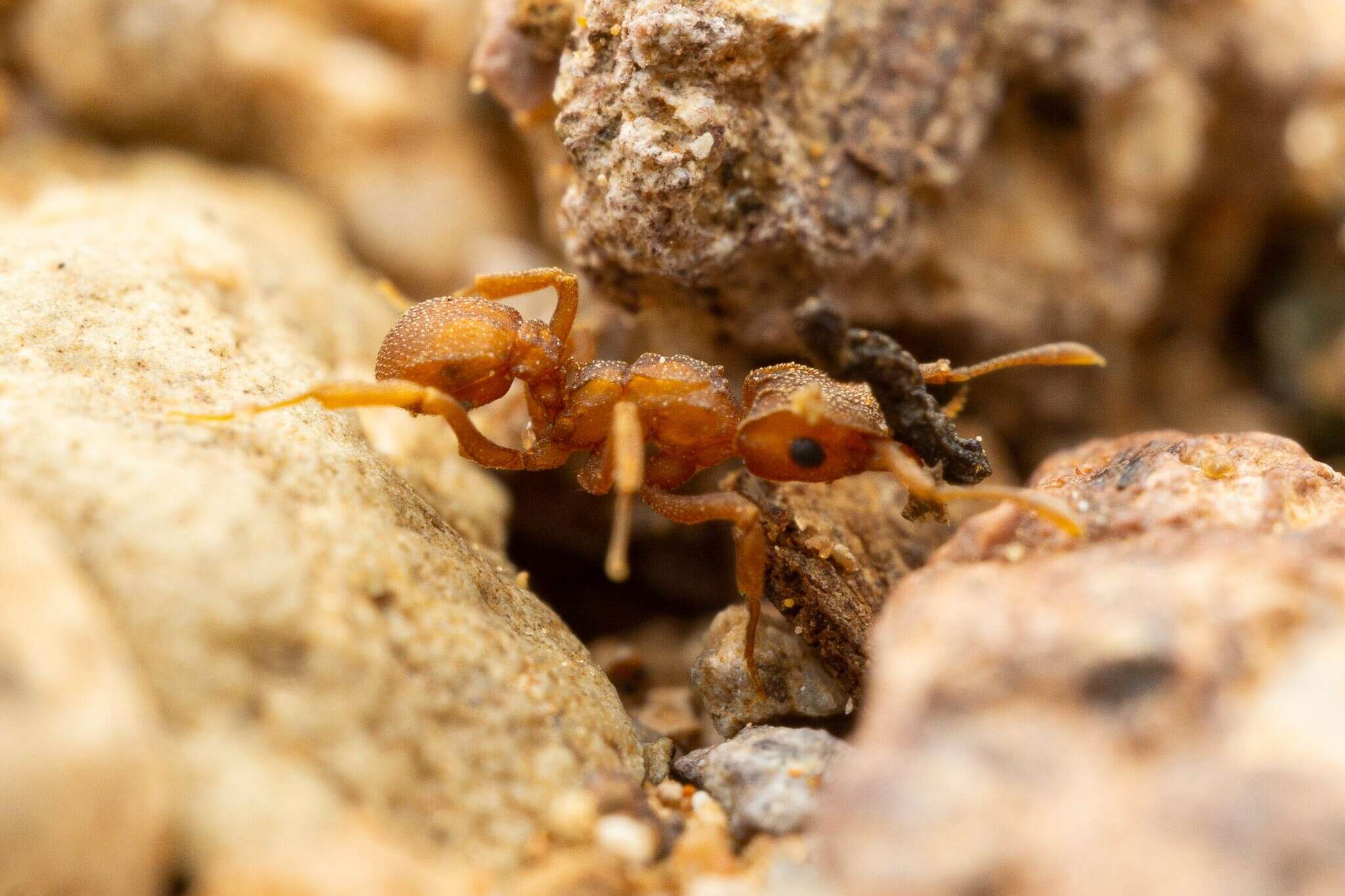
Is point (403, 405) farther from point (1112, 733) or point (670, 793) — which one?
point (1112, 733)

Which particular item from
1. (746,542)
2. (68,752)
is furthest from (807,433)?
(68,752)

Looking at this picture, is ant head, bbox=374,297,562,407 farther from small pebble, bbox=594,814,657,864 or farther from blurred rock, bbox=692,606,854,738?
small pebble, bbox=594,814,657,864

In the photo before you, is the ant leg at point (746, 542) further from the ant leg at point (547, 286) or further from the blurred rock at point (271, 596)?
the ant leg at point (547, 286)

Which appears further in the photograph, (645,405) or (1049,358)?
(645,405)

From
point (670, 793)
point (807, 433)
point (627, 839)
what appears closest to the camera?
point (627, 839)

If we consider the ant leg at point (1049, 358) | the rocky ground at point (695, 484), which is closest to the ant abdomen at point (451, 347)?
the rocky ground at point (695, 484)

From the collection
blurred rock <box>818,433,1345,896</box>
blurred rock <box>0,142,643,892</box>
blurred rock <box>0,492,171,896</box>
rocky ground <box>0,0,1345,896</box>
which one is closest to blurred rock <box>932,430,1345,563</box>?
rocky ground <box>0,0,1345,896</box>
